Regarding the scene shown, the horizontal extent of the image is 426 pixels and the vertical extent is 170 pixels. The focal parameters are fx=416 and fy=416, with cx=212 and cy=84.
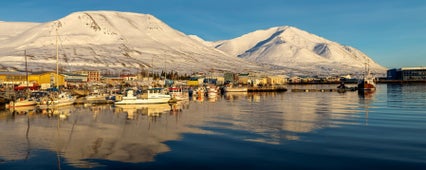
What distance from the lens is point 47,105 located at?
220 feet

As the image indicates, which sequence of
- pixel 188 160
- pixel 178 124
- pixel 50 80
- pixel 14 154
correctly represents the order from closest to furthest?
pixel 188 160
pixel 14 154
pixel 178 124
pixel 50 80

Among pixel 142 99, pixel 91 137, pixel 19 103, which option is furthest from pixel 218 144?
pixel 19 103

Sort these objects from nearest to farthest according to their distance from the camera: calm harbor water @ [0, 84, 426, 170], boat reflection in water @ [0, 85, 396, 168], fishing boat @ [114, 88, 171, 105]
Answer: calm harbor water @ [0, 84, 426, 170], boat reflection in water @ [0, 85, 396, 168], fishing boat @ [114, 88, 171, 105]

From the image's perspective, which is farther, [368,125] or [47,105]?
[47,105]

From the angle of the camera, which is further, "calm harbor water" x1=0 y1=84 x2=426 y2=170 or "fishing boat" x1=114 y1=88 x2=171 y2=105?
"fishing boat" x1=114 y1=88 x2=171 y2=105

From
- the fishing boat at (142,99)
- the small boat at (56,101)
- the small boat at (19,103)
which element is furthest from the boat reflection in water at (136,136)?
the small boat at (56,101)

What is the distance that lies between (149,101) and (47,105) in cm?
1627

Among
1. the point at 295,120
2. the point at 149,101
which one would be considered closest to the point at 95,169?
the point at 295,120

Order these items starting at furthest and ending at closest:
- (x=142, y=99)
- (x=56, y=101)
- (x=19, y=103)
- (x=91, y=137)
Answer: (x=142, y=99), (x=56, y=101), (x=19, y=103), (x=91, y=137)

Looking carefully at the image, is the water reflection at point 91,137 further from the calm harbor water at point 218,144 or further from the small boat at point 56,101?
the small boat at point 56,101

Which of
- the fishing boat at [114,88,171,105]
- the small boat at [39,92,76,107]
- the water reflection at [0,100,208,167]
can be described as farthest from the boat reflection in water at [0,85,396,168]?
the small boat at [39,92,76,107]

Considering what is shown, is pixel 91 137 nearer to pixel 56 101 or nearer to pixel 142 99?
pixel 142 99

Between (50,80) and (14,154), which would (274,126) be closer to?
(14,154)

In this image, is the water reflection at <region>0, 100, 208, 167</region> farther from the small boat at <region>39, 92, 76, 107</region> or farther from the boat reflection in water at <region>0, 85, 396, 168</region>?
the small boat at <region>39, 92, 76, 107</region>
